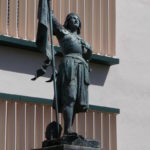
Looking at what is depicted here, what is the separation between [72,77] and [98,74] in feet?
21.8

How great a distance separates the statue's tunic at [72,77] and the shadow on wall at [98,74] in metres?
6.10

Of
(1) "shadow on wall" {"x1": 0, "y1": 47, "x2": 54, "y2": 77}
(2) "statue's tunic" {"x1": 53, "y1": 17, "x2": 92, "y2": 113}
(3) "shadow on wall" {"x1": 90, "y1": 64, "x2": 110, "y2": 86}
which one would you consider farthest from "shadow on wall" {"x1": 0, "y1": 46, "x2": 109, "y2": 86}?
(2) "statue's tunic" {"x1": 53, "y1": 17, "x2": 92, "y2": 113}

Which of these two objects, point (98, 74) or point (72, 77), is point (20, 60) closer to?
point (98, 74)

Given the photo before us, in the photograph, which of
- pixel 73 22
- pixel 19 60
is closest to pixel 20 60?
pixel 19 60

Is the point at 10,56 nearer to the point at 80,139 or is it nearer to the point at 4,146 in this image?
the point at 4,146

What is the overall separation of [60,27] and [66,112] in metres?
1.37

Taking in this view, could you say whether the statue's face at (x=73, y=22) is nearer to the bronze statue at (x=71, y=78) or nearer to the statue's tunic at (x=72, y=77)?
the bronze statue at (x=71, y=78)

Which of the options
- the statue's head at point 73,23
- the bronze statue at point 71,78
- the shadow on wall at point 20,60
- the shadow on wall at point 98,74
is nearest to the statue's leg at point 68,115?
the bronze statue at point 71,78

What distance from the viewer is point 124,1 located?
70.5ft

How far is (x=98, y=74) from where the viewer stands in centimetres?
2056

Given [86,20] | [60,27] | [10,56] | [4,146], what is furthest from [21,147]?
[60,27]

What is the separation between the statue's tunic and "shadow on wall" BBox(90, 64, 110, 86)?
6096mm

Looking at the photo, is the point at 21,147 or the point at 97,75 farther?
the point at 97,75

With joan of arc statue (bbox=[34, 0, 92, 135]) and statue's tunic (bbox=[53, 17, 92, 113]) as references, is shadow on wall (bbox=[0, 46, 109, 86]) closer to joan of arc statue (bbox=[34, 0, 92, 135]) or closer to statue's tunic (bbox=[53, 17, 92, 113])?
joan of arc statue (bbox=[34, 0, 92, 135])
